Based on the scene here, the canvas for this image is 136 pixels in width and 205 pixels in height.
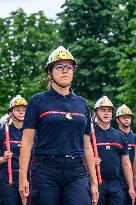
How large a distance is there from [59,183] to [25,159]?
43 cm

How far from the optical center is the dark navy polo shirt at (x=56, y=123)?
277 inches

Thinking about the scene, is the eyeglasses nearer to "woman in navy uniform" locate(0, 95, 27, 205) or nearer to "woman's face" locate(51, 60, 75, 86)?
"woman's face" locate(51, 60, 75, 86)

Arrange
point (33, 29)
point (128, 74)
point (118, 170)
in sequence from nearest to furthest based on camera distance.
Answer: point (118, 170), point (128, 74), point (33, 29)

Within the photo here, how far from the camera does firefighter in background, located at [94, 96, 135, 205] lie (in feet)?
36.7

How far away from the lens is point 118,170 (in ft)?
37.5

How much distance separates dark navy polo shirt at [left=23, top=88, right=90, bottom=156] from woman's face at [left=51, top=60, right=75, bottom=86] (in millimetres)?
149

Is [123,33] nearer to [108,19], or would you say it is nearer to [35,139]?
[108,19]

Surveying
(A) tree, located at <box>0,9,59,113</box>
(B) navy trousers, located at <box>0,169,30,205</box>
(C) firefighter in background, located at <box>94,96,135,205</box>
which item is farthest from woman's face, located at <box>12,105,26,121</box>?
(A) tree, located at <box>0,9,59,113</box>

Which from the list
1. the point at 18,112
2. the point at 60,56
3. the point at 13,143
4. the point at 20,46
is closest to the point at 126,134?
the point at 18,112

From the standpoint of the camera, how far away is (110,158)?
447 inches

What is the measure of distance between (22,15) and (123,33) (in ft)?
38.5

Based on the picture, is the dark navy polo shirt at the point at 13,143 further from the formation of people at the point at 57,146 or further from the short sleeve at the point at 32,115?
the short sleeve at the point at 32,115

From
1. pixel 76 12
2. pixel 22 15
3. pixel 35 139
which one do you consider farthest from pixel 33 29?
pixel 35 139

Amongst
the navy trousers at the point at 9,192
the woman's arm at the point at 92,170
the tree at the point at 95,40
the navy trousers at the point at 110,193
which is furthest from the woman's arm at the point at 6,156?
the tree at the point at 95,40
